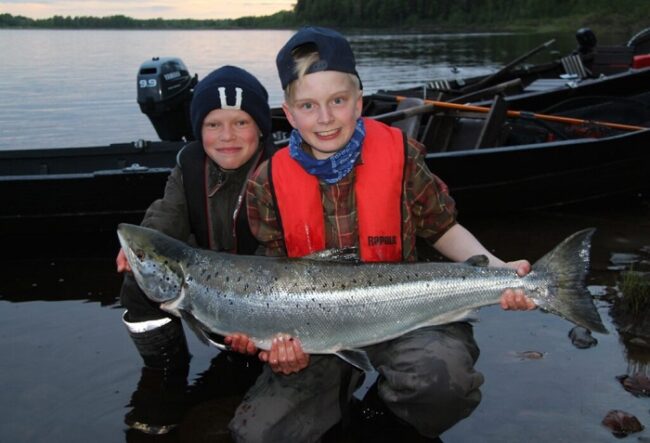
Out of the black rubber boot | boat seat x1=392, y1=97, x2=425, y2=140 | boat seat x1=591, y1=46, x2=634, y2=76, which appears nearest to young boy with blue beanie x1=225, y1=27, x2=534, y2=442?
the black rubber boot

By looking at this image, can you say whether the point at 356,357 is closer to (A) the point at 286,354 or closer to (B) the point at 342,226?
(A) the point at 286,354

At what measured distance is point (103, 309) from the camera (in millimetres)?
6137

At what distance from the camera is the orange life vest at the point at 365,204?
3.80 m

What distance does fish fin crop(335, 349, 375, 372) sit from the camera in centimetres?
346

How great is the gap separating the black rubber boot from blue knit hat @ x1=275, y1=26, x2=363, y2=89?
181cm

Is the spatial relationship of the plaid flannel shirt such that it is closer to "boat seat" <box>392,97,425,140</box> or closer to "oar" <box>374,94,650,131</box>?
"boat seat" <box>392,97,425,140</box>

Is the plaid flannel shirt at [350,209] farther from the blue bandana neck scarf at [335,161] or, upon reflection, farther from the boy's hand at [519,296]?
the boy's hand at [519,296]

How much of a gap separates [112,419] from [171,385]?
1.54ft

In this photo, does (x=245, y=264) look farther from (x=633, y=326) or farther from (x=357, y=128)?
(x=633, y=326)

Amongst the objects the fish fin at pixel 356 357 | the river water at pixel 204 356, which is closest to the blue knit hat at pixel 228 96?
the fish fin at pixel 356 357

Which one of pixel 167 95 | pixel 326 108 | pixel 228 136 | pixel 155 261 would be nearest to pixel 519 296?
pixel 326 108

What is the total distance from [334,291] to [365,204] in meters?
0.55

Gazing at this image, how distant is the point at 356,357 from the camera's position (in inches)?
138

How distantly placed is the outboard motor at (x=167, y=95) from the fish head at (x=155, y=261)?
19.6 ft
